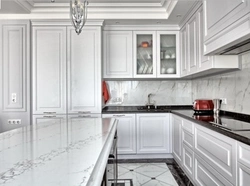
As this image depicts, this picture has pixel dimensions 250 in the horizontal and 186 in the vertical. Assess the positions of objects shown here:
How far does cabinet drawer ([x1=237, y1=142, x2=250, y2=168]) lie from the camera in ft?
4.74

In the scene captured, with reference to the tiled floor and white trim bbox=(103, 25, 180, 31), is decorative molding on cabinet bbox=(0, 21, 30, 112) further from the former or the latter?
the tiled floor

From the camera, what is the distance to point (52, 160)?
94cm

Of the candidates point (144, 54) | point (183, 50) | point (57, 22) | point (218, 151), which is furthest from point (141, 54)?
point (218, 151)

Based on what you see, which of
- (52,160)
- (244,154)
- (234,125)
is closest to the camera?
(52,160)

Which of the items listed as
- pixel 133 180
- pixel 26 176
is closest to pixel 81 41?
pixel 133 180

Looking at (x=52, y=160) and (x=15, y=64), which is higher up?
(x=15, y=64)

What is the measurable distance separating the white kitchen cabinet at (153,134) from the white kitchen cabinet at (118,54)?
84 centimetres

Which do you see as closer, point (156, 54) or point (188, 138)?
point (188, 138)

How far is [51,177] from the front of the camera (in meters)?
0.74

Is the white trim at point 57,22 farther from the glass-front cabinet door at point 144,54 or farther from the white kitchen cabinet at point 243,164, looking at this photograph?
the white kitchen cabinet at point 243,164

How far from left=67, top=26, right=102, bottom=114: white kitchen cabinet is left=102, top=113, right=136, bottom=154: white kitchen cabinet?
0.36m

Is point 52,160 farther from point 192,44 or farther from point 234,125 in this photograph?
point 192,44

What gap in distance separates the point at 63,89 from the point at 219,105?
236cm

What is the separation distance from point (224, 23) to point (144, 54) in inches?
86.2
